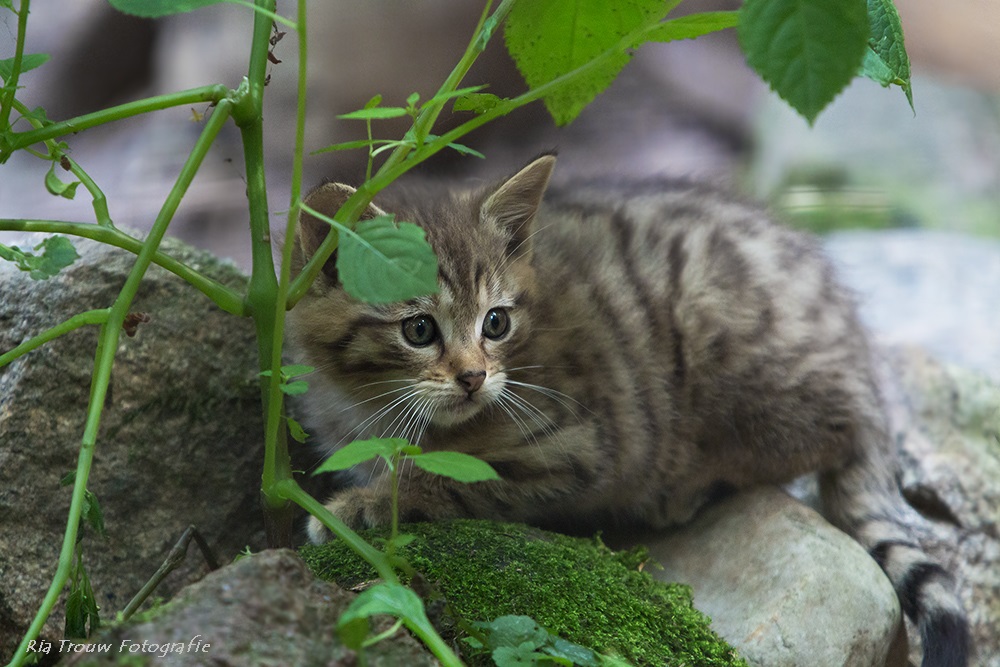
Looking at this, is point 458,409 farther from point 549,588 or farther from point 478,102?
point 478,102

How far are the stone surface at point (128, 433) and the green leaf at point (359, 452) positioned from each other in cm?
87

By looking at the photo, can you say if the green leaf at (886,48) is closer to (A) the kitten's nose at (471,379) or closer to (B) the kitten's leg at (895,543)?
(A) the kitten's nose at (471,379)

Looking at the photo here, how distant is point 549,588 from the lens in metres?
1.60

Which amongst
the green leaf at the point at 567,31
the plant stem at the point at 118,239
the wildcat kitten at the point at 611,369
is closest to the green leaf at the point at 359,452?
the plant stem at the point at 118,239

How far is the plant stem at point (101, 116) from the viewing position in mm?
1225

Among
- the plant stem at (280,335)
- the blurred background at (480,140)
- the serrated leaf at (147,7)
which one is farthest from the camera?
the blurred background at (480,140)

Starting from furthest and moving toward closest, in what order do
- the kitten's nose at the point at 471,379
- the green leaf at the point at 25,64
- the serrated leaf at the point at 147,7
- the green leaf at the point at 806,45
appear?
the kitten's nose at the point at 471,379 → the green leaf at the point at 25,64 → the serrated leaf at the point at 147,7 → the green leaf at the point at 806,45

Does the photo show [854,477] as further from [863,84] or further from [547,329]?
[863,84]

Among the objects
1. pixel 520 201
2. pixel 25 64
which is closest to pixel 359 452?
pixel 25 64

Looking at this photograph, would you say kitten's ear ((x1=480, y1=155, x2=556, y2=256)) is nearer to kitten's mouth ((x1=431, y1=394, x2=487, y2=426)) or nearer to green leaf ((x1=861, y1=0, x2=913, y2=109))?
kitten's mouth ((x1=431, y1=394, x2=487, y2=426))

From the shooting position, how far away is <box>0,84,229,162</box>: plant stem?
1.22 metres

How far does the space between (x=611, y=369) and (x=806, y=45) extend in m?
1.32

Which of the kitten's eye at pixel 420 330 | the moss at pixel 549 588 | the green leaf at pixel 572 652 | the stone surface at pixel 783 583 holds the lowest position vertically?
the stone surface at pixel 783 583

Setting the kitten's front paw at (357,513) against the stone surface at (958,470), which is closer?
the kitten's front paw at (357,513)
